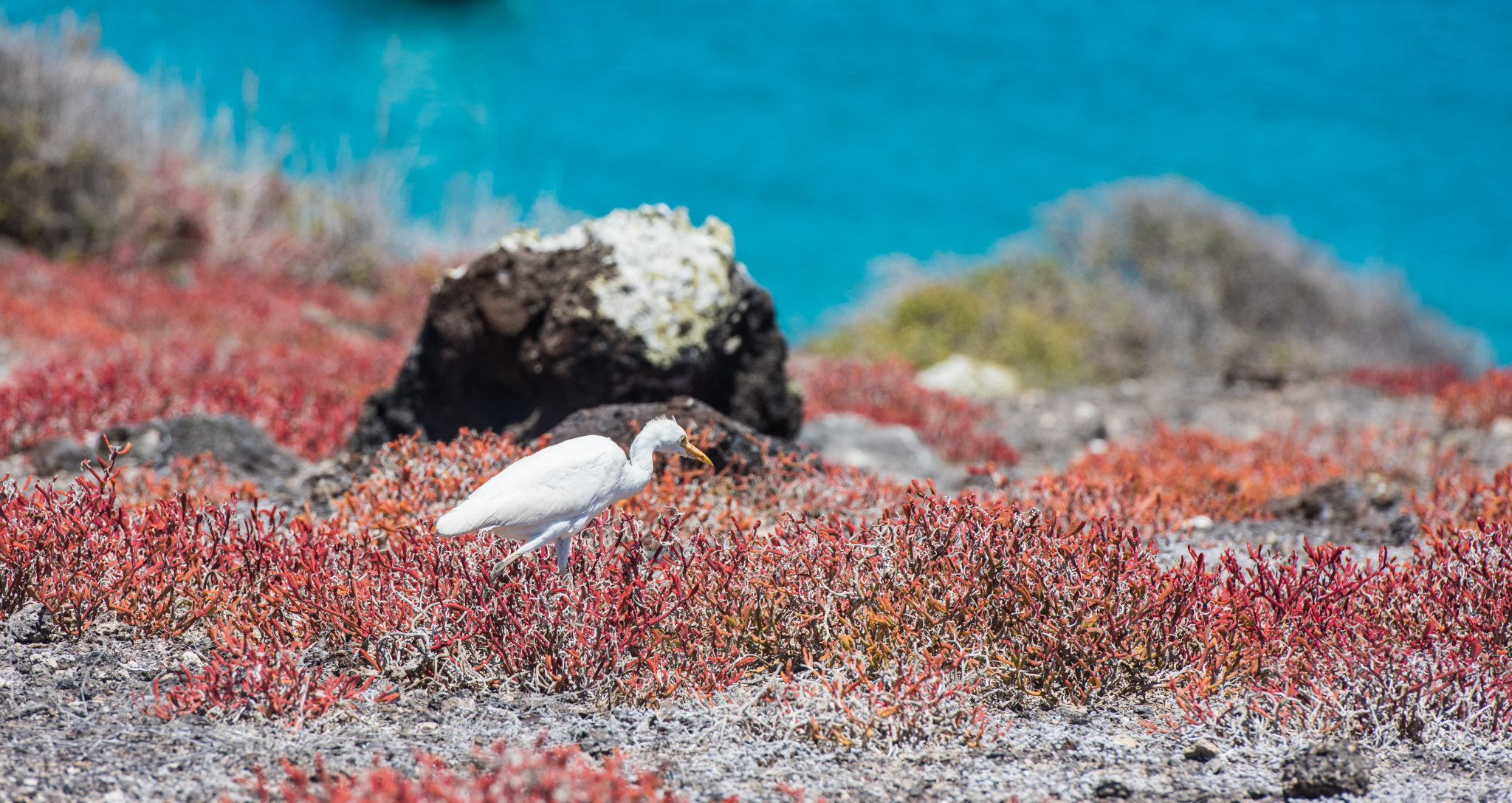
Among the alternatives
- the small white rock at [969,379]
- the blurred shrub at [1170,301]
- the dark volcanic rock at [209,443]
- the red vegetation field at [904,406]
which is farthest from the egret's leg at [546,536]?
the blurred shrub at [1170,301]

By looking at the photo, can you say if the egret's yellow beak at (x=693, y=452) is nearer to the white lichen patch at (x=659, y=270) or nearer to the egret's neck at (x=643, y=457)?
the egret's neck at (x=643, y=457)

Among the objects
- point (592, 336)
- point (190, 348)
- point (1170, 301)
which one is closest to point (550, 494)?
point (592, 336)

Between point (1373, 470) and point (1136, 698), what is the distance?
494 cm

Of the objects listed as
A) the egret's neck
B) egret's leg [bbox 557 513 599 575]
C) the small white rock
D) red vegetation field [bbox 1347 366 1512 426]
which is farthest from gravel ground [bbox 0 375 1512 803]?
the small white rock

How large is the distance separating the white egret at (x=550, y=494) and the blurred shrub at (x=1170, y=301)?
10929mm

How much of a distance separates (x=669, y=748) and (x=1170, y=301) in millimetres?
→ 14881

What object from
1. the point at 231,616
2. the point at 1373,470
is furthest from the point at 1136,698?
the point at 1373,470

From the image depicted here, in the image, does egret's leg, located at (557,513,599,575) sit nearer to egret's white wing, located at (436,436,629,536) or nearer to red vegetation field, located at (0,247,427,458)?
egret's white wing, located at (436,436,629,536)

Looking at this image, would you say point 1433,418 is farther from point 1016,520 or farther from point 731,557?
point 731,557

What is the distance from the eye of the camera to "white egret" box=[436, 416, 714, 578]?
327 cm

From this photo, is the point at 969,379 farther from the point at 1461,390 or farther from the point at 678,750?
the point at 678,750

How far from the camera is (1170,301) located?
53.9 feet

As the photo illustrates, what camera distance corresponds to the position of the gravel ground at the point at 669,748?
2.91 metres

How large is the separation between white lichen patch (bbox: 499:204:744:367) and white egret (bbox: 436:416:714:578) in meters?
2.33
